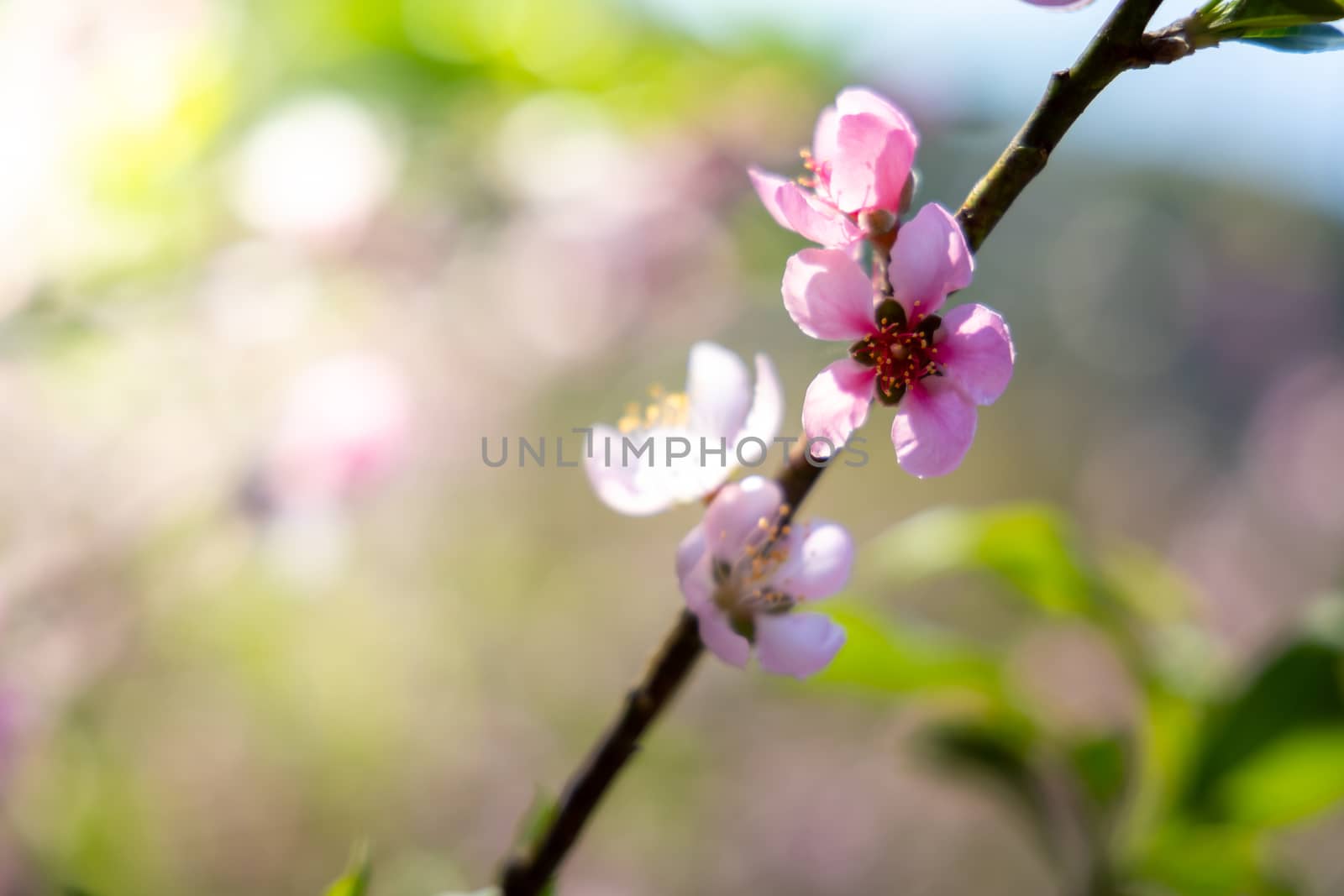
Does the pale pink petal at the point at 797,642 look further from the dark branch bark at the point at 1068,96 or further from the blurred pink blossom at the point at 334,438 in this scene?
the blurred pink blossom at the point at 334,438

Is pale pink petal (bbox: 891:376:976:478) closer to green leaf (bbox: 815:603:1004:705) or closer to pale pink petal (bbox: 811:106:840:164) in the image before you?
pale pink petal (bbox: 811:106:840:164)

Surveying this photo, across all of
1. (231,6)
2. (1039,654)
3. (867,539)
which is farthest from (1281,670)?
(867,539)

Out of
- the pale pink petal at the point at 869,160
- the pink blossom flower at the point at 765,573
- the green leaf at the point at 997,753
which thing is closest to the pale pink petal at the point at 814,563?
the pink blossom flower at the point at 765,573

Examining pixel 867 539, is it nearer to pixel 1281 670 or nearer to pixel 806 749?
pixel 806 749

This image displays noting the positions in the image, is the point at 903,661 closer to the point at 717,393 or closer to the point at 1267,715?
the point at 1267,715

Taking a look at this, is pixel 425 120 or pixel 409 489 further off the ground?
pixel 425 120

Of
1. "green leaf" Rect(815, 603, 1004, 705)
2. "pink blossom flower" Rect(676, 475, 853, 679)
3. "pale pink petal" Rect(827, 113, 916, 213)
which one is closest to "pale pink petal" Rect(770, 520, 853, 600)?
"pink blossom flower" Rect(676, 475, 853, 679)

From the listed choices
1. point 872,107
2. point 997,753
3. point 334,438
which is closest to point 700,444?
point 872,107
